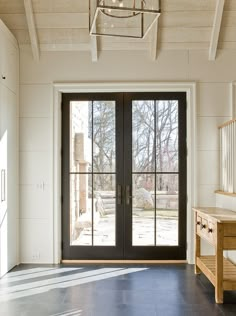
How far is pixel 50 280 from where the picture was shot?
4941mm

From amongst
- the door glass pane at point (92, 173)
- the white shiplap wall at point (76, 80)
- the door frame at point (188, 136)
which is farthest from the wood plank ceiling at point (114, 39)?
the door glass pane at point (92, 173)

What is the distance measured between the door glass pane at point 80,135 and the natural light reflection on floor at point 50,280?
4.96ft

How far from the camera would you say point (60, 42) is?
227 inches

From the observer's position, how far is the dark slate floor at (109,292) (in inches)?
155

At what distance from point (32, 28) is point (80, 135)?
5.41ft

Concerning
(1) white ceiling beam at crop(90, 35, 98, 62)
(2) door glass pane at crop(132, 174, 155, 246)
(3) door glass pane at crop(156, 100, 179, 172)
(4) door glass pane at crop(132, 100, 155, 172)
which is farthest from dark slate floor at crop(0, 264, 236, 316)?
(1) white ceiling beam at crop(90, 35, 98, 62)

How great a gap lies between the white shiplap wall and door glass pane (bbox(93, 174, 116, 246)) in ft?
2.20

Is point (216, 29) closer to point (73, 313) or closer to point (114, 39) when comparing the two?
point (114, 39)

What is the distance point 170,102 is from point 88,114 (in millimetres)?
1237

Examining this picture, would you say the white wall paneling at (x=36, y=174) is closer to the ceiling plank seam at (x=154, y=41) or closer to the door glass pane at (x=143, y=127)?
the door glass pane at (x=143, y=127)

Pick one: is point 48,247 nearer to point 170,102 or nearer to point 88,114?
point 88,114

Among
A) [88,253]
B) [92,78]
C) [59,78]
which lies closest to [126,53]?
[92,78]

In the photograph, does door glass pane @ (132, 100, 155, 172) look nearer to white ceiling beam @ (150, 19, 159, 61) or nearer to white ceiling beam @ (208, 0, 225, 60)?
white ceiling beam @ (150, 19, 159, 61)

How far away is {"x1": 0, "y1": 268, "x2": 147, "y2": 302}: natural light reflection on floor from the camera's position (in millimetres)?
4461
